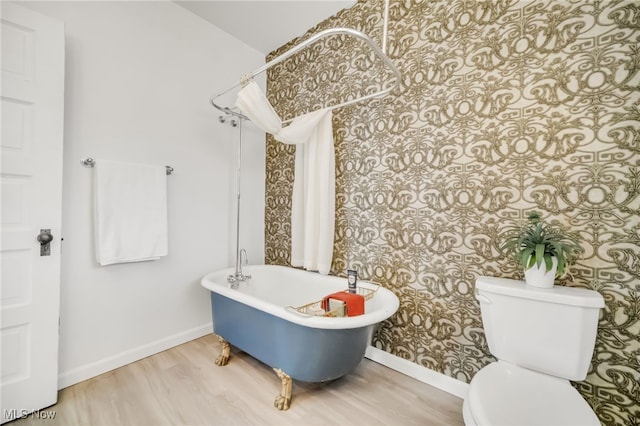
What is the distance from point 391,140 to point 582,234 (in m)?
1.13

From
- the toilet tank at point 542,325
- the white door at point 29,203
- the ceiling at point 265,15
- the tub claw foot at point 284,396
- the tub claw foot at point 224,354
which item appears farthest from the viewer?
the ceiling at point 265,15

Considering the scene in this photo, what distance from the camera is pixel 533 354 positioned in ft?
3.91

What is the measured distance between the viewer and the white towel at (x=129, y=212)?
1.71m

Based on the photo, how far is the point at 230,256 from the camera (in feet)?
8.21

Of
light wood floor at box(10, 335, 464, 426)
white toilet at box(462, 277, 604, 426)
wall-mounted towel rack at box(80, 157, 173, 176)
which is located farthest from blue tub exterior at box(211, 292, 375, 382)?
wall-mounted towel rack at box(80, 157, 173, 176)

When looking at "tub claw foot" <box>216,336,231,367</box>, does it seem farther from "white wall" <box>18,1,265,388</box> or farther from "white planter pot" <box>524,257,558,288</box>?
"white planter pot" <box>524,257,558,288</box>

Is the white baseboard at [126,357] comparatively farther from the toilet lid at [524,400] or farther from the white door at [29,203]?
the toilet lid at [524,400]

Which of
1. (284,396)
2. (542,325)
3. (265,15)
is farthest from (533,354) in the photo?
(265,15)

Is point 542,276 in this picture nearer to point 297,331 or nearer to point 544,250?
point 544,250

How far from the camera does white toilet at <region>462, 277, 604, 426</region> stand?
3.17 feet

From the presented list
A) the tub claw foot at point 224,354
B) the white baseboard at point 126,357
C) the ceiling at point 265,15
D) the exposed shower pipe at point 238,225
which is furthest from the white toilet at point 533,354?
the ceiling at point 265,15

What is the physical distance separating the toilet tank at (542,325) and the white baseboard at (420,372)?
463 mm

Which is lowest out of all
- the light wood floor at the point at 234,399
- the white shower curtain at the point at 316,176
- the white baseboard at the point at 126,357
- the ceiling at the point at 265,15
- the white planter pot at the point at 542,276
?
the light wood floor at the point at 234,399

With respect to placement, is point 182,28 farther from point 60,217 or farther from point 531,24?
point 531,24
